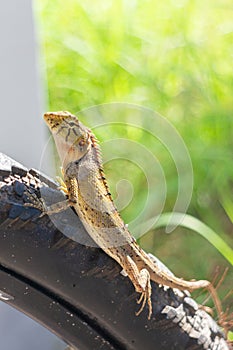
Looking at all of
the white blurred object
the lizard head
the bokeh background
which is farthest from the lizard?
the bokeh background

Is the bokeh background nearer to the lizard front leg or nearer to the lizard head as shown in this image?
the lizard head

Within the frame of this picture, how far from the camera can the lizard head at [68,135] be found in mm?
838

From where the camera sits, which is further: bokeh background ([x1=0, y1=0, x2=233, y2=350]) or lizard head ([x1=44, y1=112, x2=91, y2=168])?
bokeh background ([x1=0, y1=0, x2=233, y2=350])

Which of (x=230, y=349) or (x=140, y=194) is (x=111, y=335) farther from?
(x=140, y=194)

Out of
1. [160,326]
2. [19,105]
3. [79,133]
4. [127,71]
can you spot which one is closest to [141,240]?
[127,71]

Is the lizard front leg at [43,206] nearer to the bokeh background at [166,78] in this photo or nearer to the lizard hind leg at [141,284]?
the lizard hind leg at [141,284]

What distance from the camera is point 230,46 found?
233cm

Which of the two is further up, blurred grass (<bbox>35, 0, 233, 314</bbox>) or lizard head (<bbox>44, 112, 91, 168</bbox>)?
blurred grass (<bbox>35, 0, 233, 314</bbox>)

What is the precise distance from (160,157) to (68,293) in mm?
1567

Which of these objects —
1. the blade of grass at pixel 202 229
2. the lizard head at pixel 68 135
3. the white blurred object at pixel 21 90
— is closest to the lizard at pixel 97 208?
the lizard head at pixel 68 135

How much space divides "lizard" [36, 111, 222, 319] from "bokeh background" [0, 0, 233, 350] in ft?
4.31

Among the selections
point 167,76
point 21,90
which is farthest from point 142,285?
point 167,76

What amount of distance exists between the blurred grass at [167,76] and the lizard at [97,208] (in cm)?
132

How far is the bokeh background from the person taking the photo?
7.32 feet
